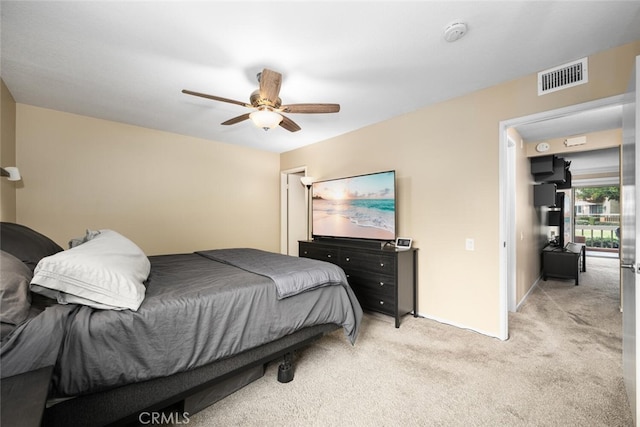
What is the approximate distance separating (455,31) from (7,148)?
13.8ft

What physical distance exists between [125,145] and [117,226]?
110cm

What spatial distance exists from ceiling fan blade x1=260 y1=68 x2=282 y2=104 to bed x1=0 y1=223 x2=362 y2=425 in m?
1.38

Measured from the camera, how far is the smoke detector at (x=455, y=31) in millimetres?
1724

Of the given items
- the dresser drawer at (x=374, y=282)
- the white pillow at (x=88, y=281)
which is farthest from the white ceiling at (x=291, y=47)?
the dresser drawer at (x=374, y=282)

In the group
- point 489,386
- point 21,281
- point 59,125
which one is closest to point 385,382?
point 489,386

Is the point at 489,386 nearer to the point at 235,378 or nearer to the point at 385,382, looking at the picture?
the point at 385,382

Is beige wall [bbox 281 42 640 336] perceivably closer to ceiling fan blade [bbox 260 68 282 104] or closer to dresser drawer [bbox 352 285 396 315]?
dresser drawer [bbox 352 285 396 315]

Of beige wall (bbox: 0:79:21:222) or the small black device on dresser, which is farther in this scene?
the small black device on dresser

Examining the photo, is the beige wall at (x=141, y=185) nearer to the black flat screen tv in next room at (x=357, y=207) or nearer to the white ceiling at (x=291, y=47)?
the white ceiling at (x=291, y=47)

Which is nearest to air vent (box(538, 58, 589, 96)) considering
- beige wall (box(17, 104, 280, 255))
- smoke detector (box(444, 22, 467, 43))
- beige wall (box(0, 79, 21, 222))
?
smoke detector (box(444, 22, 467, 43))

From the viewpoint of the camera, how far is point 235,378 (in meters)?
1.82

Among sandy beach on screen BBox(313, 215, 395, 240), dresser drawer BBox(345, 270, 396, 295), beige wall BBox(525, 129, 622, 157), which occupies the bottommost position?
dresser drawer BBox(345, 270, 396, 295)

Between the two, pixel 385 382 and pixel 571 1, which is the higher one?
pixel 571 1

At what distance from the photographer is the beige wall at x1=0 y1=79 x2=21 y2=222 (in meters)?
2.44
